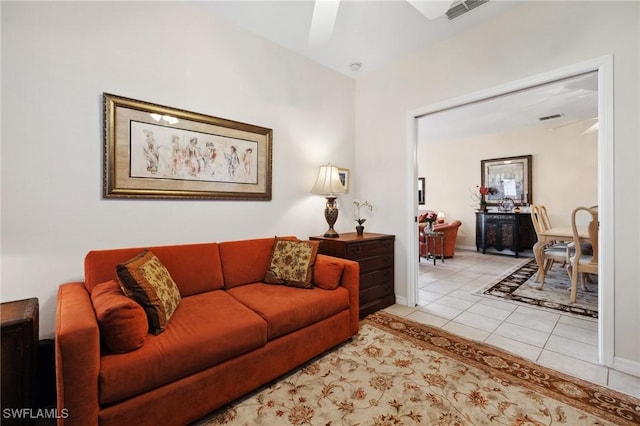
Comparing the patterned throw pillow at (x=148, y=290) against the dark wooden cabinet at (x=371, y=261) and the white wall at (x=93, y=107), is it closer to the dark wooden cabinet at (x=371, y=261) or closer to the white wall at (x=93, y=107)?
the white wall at (x=93, y=107)

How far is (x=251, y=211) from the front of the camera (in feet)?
8.79

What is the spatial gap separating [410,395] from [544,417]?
26.9 inches

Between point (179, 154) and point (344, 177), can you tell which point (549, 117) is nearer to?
point (344, 177)

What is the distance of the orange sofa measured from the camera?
114cm

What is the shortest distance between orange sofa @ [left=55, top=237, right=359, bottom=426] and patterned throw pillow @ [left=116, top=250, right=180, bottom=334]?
7 centimetres

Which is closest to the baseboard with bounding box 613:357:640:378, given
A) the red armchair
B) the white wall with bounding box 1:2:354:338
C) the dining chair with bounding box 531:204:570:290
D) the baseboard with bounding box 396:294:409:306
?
the baseboard with bounding box 396:294:409:306

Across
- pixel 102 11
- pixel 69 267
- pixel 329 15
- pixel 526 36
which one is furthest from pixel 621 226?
pixel 102 11

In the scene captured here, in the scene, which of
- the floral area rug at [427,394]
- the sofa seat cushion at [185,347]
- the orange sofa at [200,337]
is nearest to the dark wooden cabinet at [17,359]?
the orange sofa at [200,337]

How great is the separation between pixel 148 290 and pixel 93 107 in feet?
4.49

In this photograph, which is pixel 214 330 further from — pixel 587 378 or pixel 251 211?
pixel 587 378

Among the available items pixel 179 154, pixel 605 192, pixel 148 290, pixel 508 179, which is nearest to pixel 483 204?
pixel 508 179

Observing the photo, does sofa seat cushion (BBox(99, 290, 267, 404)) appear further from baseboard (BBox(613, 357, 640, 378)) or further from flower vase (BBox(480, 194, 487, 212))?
flower vase (BBox(480, 194, 487, 212))

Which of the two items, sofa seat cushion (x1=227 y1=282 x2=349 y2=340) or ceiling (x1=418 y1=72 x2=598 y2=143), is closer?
sofa seat cushion (x1=227 y1=282 x2=349 y2=340)

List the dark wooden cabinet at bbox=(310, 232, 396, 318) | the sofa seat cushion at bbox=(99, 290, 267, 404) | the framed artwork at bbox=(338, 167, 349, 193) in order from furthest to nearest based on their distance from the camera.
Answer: the framed artwork at bbox=(338, 167, 349, 193) < the dark wooden cabinet at bbox=(310, 232, 396, 318) < the sofa seat cushion at bbox=(99, 290, 267, 404)
